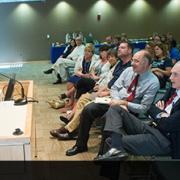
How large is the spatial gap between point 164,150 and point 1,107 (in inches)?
53.6

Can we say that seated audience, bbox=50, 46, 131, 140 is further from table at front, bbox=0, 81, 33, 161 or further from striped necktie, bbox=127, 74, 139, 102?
table at front, bbox=0, 81, 33, 161

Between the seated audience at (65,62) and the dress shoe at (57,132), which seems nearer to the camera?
the dress shoe at (57,132)

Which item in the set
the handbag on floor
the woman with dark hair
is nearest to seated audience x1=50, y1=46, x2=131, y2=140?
the woman with dark hair

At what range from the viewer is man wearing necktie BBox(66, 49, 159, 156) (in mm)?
Result: 3371

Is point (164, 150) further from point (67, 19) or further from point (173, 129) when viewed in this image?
point (67, 19)

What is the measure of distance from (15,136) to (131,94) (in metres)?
1.77

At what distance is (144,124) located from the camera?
2959mm

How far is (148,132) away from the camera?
2854mm

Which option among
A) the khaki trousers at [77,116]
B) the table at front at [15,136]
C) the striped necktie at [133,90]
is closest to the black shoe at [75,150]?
the khaki trousers at [77,116]

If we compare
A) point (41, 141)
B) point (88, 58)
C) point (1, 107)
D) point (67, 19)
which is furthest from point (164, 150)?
point (67, 19)

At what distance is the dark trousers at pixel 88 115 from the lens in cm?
360

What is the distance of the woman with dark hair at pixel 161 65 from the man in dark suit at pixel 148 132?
1.60 m

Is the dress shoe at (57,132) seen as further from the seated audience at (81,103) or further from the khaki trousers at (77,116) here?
the khaki trousers at (77,116)

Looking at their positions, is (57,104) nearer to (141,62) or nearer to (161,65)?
(161,65)
